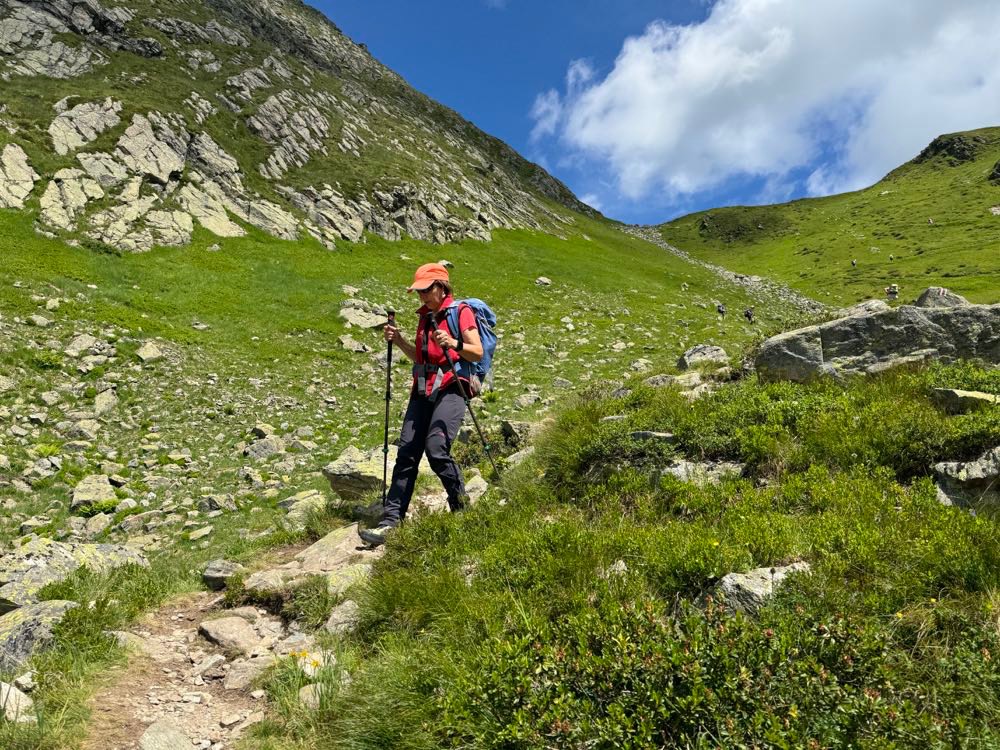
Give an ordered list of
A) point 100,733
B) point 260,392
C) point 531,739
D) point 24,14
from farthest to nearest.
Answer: point 24,14
point 260,392
point 100,733
point 531,739

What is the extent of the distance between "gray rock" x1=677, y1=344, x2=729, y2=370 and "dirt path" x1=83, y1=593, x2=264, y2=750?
1107 cm

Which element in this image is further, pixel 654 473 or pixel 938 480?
pixel 654 473

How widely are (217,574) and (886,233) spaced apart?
6266 inches

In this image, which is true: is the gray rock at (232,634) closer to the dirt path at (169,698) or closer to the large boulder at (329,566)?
the dirt path at (169,698)

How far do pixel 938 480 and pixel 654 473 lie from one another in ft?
10.1

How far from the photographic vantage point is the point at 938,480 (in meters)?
5.84

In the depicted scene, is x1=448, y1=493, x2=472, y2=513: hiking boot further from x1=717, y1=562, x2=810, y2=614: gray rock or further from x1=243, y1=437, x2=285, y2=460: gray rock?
x1=243, y1=437, x2=285, y2=460: gray rock

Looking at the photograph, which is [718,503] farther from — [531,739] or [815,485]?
[531,739]

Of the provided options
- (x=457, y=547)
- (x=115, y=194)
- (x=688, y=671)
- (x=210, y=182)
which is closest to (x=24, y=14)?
(x=210, y=182)

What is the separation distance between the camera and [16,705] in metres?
4.12

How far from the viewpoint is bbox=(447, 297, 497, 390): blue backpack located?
7805 mm

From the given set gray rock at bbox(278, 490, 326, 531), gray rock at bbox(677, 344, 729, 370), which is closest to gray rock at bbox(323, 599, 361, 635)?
gray rock at bbox(278, 490, 326, 531)

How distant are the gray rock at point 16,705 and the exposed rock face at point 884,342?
1070 centimetres

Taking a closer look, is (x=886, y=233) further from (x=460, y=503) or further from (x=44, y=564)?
(x=44, y=564)
